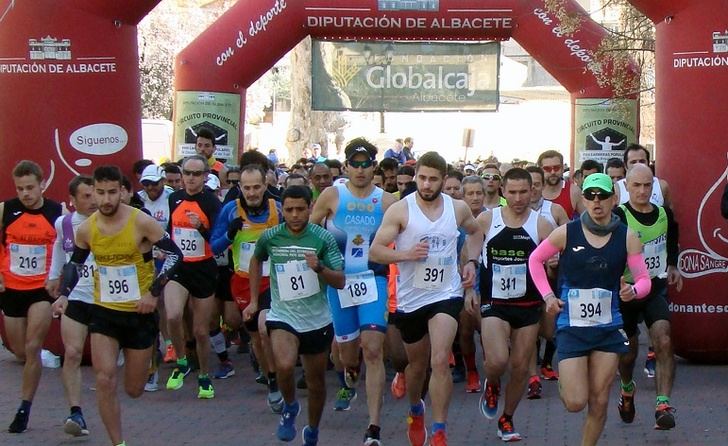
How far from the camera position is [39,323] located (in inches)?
368

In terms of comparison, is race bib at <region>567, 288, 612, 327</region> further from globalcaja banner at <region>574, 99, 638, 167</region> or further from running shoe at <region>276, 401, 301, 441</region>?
globalcaja banner at <region>574, 99, 638, 167</region>

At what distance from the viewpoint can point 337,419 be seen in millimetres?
9805

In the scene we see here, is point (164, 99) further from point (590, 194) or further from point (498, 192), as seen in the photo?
point (590, 194)

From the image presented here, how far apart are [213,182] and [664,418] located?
5.37 meters

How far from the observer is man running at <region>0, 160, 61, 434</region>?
371 inches

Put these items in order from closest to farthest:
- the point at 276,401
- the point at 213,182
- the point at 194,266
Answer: the point at 276,401 → the point at 194,266 → the point at 213,182

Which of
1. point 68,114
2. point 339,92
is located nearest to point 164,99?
point 339,92

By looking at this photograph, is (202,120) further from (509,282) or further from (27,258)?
(509,282)

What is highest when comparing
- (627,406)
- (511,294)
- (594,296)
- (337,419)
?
(594,296)

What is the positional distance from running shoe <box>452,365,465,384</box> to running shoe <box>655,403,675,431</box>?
3.01 metres

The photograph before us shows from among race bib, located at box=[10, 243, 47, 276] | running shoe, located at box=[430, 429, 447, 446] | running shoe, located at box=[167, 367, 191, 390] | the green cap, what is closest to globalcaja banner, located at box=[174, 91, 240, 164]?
running shoe, located at box=[167, 367, 191, 390]

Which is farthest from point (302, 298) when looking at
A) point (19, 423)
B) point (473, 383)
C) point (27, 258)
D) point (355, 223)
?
point (473, 383)

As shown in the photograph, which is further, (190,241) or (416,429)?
(190,241)

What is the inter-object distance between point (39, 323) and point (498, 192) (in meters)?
4.60
